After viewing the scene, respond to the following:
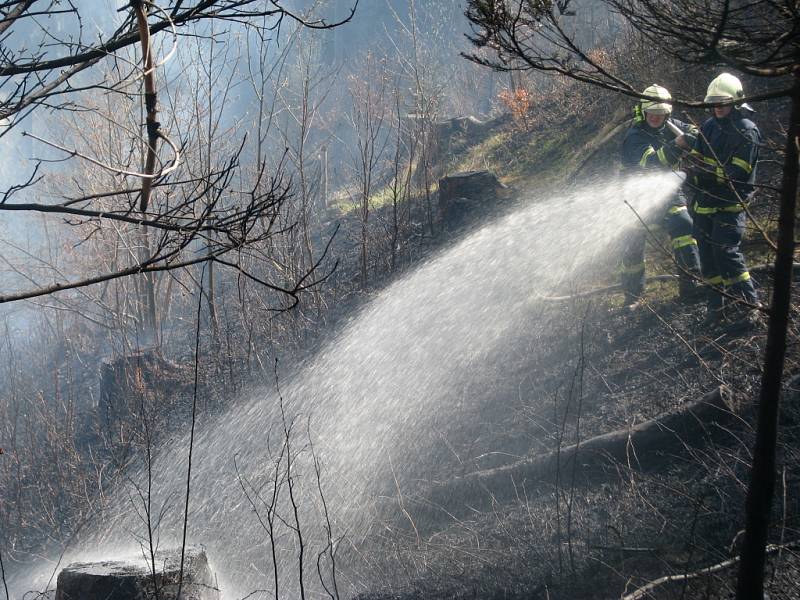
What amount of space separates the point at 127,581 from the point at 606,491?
11.9 feet

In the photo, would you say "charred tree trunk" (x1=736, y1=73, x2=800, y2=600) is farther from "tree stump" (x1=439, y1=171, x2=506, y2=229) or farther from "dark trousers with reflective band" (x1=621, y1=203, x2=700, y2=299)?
"tree stump" (x1=439, y1=171, x2=506, y2=229)

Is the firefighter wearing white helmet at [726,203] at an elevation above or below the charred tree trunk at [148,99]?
below

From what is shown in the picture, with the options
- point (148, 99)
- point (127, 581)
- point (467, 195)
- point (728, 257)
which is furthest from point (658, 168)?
point (127, 581)

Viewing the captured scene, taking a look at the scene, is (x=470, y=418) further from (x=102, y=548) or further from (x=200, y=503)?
(x=102, y=548)

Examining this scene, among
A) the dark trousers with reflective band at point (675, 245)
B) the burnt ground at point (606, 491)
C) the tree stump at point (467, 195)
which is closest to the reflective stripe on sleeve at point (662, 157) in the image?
the dark trousers with reflective band at point (675, 245)

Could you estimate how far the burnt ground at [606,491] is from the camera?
425cm

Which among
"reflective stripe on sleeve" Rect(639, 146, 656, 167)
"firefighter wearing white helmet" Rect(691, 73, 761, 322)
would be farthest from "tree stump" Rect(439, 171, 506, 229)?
"firefighter wearing white helmet" Rect(691, 73, 761, 322)

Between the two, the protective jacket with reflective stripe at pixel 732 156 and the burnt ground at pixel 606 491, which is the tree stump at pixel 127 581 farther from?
the protective jacket with reflective stripe at pixel 732 156

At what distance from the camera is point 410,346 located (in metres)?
8.55

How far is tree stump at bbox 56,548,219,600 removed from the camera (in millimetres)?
4938

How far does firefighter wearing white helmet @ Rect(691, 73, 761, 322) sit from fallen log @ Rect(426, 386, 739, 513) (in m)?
1.12

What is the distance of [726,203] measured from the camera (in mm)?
6172

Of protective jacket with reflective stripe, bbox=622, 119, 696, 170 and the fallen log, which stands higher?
protective jacket with reflective stripe, bbox=622, 119, 696, 170

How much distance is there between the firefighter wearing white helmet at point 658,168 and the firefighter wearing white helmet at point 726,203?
31 centimetres
